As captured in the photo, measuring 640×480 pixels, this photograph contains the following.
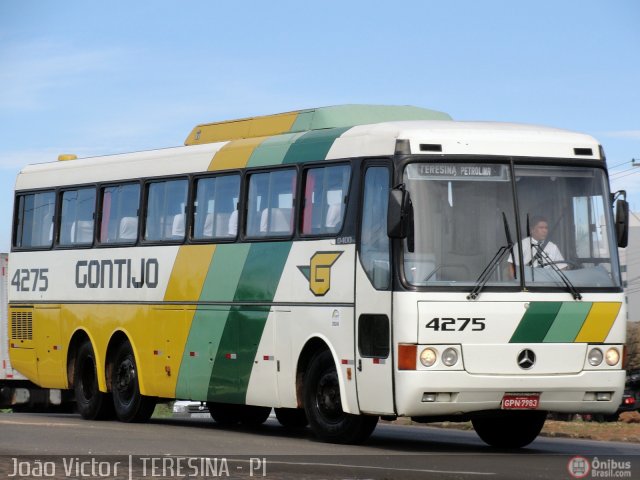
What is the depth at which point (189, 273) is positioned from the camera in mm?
20312

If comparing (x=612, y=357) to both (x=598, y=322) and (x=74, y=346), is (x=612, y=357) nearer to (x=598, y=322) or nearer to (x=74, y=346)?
(x=598, y=322)

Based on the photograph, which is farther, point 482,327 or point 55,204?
point 55,204

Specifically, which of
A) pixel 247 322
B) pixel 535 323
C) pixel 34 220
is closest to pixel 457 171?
pixel 535 323

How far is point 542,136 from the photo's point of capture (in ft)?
55.5

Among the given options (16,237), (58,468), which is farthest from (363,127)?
(16,237)

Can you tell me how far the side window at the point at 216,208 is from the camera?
769 inches

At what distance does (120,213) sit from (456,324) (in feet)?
24.8

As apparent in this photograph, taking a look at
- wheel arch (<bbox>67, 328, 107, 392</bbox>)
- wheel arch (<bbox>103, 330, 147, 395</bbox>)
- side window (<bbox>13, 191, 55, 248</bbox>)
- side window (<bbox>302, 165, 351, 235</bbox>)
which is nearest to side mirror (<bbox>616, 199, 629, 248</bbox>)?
side window (<bbox>302, 165, 351, 235</bbox>)

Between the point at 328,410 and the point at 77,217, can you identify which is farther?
the point at 77,217

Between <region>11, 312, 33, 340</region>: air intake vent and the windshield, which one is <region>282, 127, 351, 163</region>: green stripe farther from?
<region>11, 312, 33, 340</region>: air intake vent

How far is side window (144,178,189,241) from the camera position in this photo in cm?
2064

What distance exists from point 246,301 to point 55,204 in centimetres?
579

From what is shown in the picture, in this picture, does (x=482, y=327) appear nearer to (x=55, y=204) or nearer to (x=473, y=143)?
(x=473, y=143)

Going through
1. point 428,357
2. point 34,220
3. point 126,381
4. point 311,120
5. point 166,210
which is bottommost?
point 126,381
